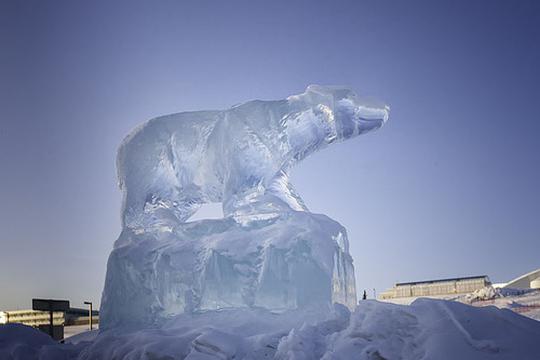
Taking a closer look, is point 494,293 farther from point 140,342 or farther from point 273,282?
point 140,342

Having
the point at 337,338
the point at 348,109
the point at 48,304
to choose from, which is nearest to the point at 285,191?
the point at 348,109

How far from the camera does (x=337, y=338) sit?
589 cm

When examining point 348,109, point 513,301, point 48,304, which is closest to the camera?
point 348,109

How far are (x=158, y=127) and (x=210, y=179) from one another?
162cm

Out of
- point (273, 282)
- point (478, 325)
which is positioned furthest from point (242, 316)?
point (478, 325)

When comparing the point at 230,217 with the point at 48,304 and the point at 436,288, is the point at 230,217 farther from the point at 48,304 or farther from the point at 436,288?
the point at 436,288

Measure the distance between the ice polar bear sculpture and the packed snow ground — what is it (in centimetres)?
70

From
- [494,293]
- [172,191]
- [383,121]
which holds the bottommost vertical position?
[494,293]

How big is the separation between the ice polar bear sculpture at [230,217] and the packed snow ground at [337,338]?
0.70 metres

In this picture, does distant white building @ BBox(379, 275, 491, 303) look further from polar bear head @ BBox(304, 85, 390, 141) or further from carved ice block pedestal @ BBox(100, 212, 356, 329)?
carved ice block pedestal @ BBox(100, 212, 356, 329)

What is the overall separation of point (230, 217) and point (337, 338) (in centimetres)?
434

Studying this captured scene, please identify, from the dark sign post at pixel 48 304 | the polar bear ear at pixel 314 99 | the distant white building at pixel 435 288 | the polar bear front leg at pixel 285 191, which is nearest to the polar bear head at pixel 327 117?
the polar bear ear at pixel 314 99

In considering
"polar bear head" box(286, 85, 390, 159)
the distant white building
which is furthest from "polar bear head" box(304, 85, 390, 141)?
the distant white building

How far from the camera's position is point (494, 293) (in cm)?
1662
